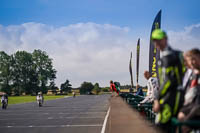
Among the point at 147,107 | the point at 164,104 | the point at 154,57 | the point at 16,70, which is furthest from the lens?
the point at 16,70

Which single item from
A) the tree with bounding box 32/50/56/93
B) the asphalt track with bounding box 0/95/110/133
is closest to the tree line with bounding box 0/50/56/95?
the tree with bounding box 32/50/56/93

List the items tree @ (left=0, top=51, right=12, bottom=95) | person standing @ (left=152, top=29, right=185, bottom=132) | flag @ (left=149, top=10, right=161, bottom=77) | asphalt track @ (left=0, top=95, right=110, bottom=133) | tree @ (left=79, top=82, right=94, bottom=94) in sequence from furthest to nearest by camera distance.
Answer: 1. tree @ (left=79, top=82, right=94, bottom=94)
2. tree @ (left=0, top=51, right=12, bottom=95)
3. flag @ (left=149, top=10, right=161, bottom=77)
4. asphalt track @ (left=0, top=95, right=110, bottom=133)
5. person standing @ (left=152, top=29, right=185, bottom=132)

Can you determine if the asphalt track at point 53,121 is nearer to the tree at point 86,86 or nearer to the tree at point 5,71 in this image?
the tree at point 5,71

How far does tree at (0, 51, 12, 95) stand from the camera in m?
101

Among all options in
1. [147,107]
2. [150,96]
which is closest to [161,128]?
[150,96]

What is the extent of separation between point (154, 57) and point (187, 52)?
11286mm

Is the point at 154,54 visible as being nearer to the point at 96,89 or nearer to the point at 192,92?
the point at 192,92

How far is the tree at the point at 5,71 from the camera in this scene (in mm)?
100812

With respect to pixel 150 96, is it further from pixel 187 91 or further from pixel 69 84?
pixel 69 84

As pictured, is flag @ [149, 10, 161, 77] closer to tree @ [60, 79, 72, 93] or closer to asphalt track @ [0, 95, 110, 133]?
asphalt track @ [0, 95, 110, 133]

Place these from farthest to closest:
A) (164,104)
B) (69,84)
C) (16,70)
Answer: (69,84), (16,70), (164,104)

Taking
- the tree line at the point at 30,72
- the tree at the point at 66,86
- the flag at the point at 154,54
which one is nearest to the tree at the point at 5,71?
the tree line at the point at 30,72

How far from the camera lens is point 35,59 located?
108438mm

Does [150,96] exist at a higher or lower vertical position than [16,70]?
lower
